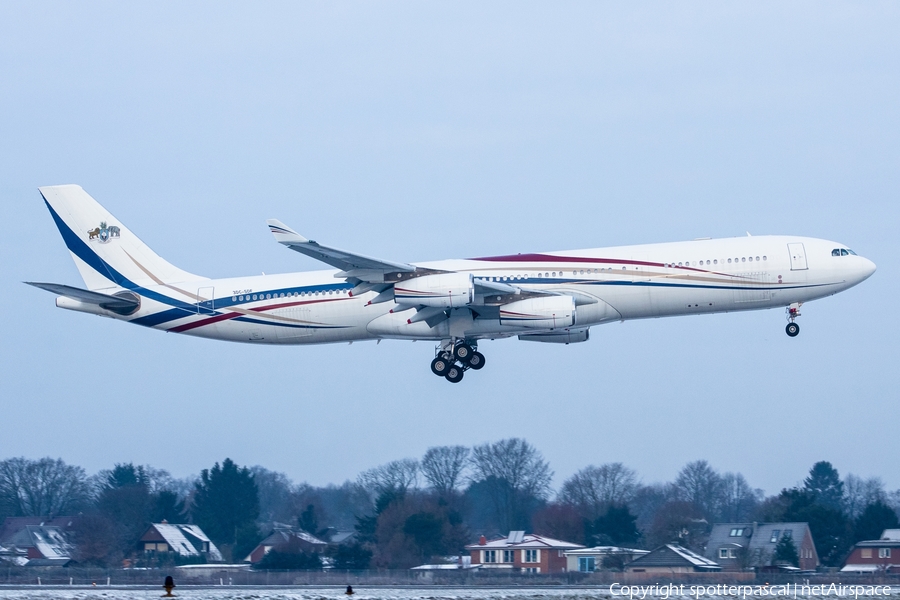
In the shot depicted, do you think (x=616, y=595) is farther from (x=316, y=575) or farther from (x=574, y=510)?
(x=574, y=510)

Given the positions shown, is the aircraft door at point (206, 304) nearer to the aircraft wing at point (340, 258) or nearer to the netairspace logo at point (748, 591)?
the aircraft wing at point (340, 258)

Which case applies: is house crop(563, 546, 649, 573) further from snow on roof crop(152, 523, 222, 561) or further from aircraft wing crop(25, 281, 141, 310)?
aircraft wing crop(25, 281, 141, 310)

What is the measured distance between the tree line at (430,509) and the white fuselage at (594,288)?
11306 millimetres

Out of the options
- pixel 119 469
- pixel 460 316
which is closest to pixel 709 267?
pixel 460 316

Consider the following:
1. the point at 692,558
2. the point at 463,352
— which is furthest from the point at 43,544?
the point at 692,558

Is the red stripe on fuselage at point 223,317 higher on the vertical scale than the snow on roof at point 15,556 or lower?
higher

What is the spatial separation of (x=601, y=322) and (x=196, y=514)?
3582 centimetres

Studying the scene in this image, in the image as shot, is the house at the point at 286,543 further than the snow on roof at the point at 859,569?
Yes

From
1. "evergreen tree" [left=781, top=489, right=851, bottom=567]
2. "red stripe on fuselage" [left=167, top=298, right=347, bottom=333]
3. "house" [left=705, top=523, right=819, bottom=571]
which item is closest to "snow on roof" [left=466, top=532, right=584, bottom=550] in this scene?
"house" [left=705, top=523, right=819, bottom=571]

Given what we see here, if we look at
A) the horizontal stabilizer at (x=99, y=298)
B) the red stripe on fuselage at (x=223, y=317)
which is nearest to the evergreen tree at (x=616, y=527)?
the red stripe on fuselage at (x=223, y=317)

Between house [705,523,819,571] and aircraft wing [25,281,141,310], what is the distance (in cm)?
2778

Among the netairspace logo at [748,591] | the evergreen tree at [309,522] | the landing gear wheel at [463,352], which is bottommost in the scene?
the netairspace logo at [748,591]

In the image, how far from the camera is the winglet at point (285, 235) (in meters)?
43.4

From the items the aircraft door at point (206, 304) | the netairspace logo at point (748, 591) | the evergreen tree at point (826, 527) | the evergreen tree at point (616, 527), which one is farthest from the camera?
the evergreen tree at point (616, 527)
